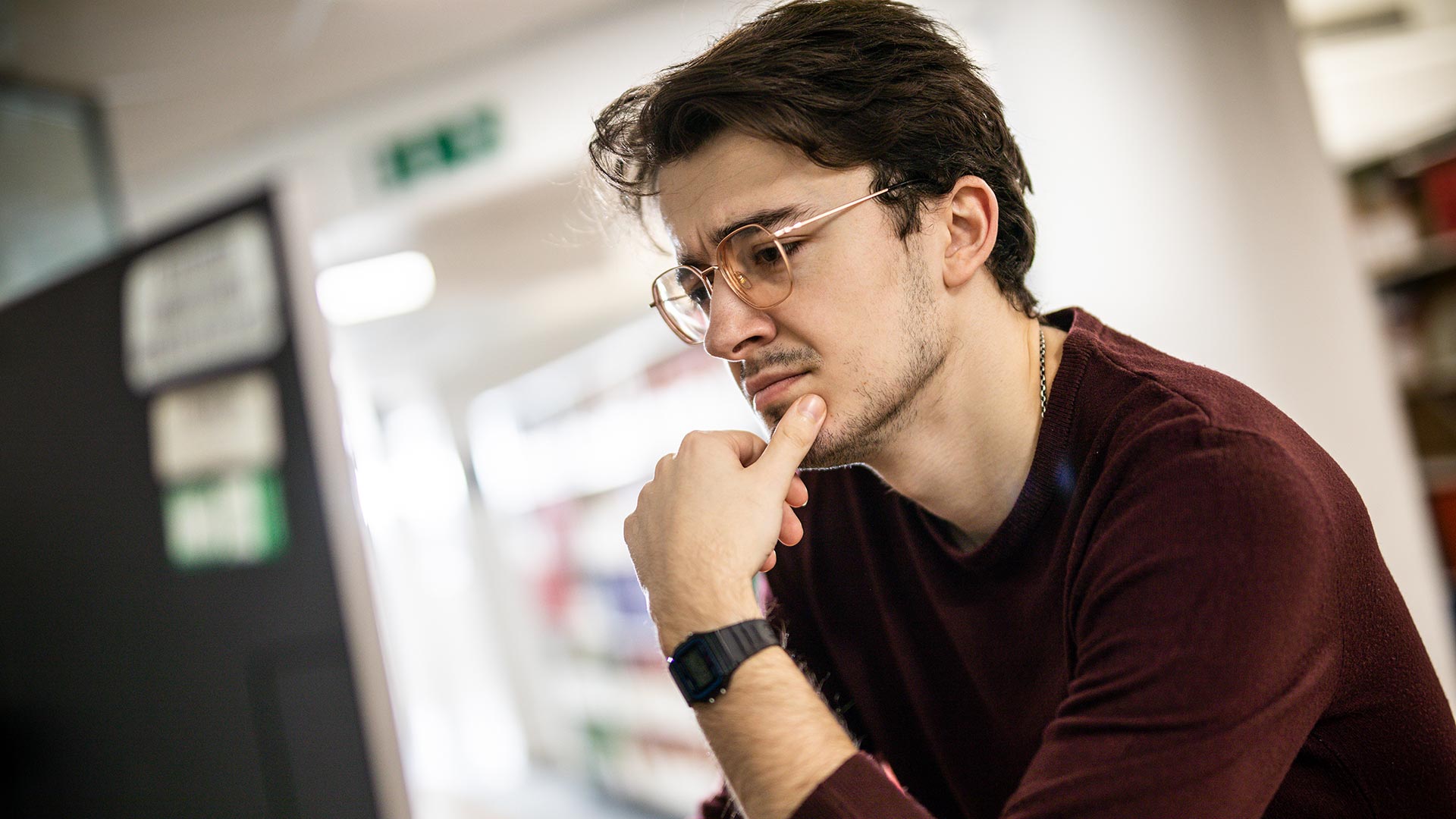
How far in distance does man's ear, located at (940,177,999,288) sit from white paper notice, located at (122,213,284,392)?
0.99 meters

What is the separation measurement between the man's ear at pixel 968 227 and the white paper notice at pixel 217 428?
1007 mm

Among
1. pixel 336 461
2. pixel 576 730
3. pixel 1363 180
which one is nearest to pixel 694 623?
pixel 336 461

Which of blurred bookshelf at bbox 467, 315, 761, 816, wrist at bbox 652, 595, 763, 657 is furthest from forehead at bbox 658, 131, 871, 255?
blurred bookshelf at bbox 467, 315, 761, 816

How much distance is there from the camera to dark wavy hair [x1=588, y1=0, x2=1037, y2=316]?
44.4 inches

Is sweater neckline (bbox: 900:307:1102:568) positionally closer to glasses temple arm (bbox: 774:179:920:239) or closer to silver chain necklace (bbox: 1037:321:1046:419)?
silver chain necklace (bbox: 1037:321:1046:419)

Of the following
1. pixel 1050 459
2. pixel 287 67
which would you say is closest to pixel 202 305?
pixel 1050 459

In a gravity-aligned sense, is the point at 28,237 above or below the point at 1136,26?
above

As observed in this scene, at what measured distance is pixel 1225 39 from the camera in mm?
2299

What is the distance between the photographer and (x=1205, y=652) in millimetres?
781

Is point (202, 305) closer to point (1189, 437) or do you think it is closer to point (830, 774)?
point (830, 774)

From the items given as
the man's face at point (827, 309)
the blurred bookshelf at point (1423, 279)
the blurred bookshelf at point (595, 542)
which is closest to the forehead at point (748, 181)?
the man's face at point (827, 309)

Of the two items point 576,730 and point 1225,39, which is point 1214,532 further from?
point 576,730

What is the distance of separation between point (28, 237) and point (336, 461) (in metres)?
2.59

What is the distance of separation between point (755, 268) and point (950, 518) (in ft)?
1.36
